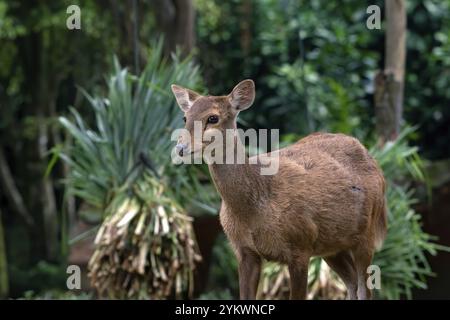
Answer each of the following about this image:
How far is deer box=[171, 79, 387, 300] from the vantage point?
4539 millimetres

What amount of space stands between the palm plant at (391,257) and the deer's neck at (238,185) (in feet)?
9.74

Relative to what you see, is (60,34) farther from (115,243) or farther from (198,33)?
(115,243)

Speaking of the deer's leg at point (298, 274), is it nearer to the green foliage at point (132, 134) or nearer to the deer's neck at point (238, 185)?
the deer's neck at point (238, 185)

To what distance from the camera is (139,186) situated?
7.50 m

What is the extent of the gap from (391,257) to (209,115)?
3949mm

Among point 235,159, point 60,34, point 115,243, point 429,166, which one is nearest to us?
point 235,159

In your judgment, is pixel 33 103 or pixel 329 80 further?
pixel 33 103

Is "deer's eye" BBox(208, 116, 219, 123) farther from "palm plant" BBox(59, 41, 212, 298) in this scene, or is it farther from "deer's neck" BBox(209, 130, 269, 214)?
"palm plant" BBox(59, 41, 212, 298)

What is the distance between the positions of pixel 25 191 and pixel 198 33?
4919 mm

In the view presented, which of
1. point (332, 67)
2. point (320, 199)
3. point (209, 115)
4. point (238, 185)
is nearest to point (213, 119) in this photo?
point (209, 115)

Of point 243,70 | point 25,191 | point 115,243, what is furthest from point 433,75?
point 25,191

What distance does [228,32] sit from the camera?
40.7 ft

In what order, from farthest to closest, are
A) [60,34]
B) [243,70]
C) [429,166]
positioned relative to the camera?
[60,34] < [243,70] < [429,166]

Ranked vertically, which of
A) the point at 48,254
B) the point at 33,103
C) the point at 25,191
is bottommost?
the point at 48,254
